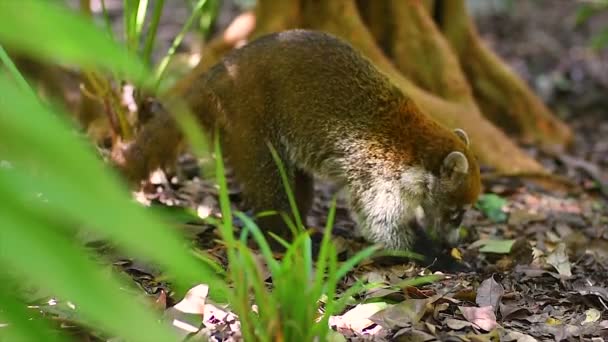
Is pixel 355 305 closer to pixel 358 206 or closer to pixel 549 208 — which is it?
pixel 358 206

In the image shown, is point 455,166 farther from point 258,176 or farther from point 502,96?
point 502,96

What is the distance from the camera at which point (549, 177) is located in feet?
21.9

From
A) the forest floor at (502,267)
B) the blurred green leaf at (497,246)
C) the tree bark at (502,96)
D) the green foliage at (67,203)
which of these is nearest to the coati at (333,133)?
the blurred green leaf at (497,246)

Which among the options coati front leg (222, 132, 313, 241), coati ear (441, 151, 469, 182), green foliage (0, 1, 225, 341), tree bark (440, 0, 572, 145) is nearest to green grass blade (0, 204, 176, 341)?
green foliage (0, 1, 225, 341)

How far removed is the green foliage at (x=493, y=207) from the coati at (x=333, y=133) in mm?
722

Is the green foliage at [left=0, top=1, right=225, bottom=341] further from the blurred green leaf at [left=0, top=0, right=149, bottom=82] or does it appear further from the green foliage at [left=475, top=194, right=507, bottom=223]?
the green foliage at [left=475, top=194, right=507, bottom=223]

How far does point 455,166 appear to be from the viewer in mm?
5020

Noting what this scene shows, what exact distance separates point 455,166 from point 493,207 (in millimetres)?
1049

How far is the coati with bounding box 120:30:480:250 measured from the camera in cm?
490

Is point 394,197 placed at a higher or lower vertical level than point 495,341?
higher

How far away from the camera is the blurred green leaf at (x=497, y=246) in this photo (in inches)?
198

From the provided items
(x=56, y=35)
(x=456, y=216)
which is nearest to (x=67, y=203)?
(x=56, y=35)

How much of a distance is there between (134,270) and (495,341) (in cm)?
187

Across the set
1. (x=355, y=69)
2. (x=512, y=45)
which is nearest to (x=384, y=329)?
(x=355, y=69)
